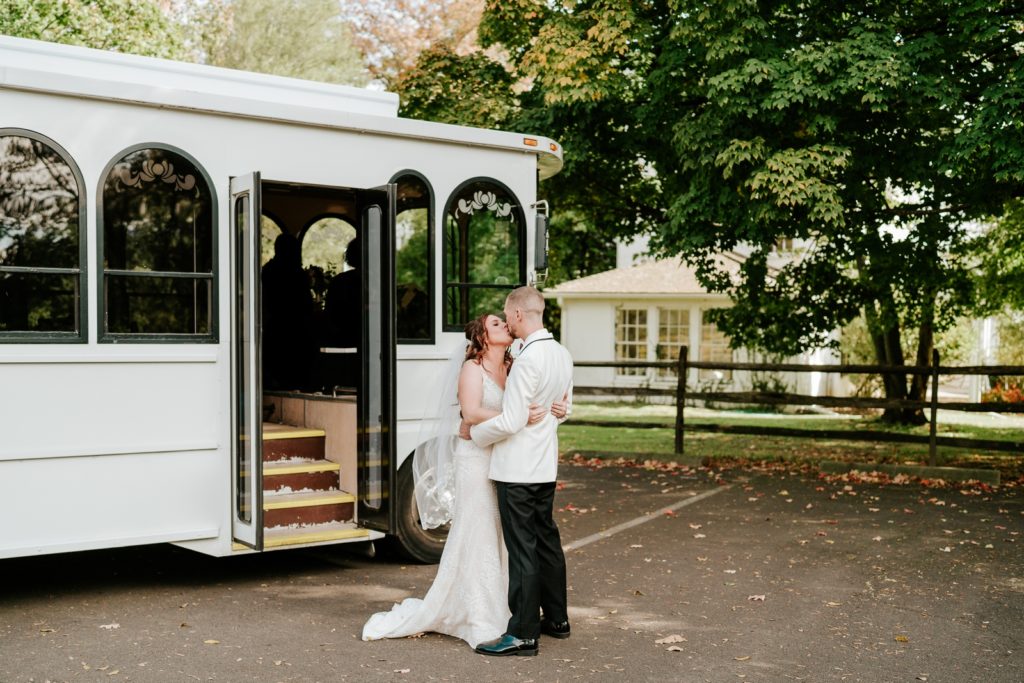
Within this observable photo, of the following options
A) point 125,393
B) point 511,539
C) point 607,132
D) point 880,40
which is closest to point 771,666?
point 511,539

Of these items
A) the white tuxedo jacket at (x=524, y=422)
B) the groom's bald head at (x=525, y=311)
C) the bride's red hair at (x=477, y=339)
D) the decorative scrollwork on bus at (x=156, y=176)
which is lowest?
the white tuxedo jacket at (x=524, y=422)

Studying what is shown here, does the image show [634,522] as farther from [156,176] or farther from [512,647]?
[156,176]

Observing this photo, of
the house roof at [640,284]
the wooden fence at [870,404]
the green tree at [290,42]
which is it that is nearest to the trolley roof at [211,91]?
the wooden fence at [870,404]

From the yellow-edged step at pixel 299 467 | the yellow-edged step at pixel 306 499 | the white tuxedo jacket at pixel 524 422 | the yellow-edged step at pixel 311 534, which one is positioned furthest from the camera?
the yellow-edged step at pixel 299 467

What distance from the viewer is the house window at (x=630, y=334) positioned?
2797 cm

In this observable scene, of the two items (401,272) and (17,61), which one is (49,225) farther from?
(401,272)

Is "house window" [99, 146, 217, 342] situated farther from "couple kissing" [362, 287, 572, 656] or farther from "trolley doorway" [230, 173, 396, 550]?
"couple kissing" [362, 287, 572, 656]

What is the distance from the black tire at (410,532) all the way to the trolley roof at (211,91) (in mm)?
2416

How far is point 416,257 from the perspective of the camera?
7.67 m


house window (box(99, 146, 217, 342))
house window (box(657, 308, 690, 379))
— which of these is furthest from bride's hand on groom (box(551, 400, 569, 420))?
house window (box(657, 308, 690, 379))

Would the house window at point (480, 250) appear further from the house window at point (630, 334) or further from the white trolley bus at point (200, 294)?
the house window at point (630, 334)

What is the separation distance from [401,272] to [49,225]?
2265 mm

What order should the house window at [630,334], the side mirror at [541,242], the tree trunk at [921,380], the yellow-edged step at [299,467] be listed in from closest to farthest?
the yellow-edged step at [299,467], the side mirror at [541,242], the tree trunk at [921,380], the house window at [630,334]

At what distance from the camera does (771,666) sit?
5.60 m
